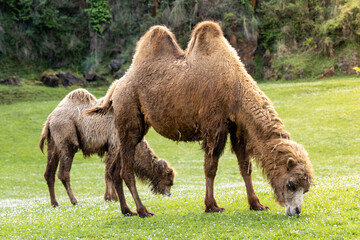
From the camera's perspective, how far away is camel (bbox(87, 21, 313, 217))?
691cm

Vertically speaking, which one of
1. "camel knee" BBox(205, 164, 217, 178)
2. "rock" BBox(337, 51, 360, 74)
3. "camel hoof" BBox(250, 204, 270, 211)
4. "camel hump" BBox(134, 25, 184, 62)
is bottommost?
"rock" BBox(337, 51, 360, 74)

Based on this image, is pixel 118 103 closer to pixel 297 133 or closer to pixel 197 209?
pixel 197 209

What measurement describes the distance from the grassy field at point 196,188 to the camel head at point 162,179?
37 centimetres

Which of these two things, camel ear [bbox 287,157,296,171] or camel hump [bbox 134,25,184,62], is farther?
camel hump [bbox 134,25,184,62]

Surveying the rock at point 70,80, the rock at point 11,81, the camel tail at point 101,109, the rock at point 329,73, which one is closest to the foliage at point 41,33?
the rock at point 70,80

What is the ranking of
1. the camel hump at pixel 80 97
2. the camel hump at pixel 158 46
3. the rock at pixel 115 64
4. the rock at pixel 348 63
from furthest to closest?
1. the rock at pixel 115 64
2. the rock at pixel 348 63
3. the camel hump at pixel 80 97
4. the camel hump at pixel 158 46

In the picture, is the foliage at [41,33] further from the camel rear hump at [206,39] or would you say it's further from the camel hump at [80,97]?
the camel rear hump at [206,39]

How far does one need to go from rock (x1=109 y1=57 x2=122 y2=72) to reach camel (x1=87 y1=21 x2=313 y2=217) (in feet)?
131

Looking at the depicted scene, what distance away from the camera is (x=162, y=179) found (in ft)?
42.1

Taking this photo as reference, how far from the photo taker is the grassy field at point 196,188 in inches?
262

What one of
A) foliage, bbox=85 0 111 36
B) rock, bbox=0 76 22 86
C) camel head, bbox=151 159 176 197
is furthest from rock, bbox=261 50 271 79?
camel head, bbox=151 159 176 197

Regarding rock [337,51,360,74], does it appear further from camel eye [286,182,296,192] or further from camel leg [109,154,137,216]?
camel eye [286,182,296,192]

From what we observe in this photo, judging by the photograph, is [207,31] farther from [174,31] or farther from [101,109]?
[174,31]

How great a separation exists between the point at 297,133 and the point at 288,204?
73.1ft
